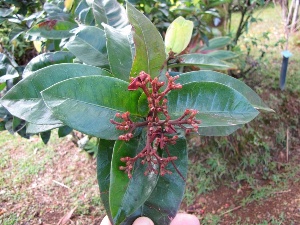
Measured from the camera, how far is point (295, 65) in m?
3.05

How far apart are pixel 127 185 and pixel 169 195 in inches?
4.7

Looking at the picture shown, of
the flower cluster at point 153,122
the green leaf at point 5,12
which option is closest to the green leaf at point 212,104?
the flower cluster at point 153,122

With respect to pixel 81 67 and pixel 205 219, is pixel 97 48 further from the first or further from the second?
pixel 205 219

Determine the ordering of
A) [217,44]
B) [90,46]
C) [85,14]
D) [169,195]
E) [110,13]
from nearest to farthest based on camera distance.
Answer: [169,195], [90,46], [110,13], [85,14], [217,44]

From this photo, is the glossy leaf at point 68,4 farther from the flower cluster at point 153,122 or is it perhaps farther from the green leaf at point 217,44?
the green leaf at point 217,44

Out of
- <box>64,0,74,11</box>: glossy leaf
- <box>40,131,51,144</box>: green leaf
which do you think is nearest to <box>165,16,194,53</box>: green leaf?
<box>64,0,74,11</box>: glossy leaf

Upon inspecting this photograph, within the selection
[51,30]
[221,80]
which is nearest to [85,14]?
[51,30]

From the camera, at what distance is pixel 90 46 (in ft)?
2.55

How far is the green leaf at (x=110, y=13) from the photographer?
2.86ft

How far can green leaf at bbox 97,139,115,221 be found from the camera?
632 mm

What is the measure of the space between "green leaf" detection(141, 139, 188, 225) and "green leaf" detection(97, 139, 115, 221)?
0.29 ft

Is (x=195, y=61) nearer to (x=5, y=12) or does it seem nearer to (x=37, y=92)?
(x=37, y=92)

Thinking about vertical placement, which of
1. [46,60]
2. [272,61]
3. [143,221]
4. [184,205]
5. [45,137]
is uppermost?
[46,60]

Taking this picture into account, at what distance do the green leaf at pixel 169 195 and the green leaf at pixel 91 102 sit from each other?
0.46 feet
